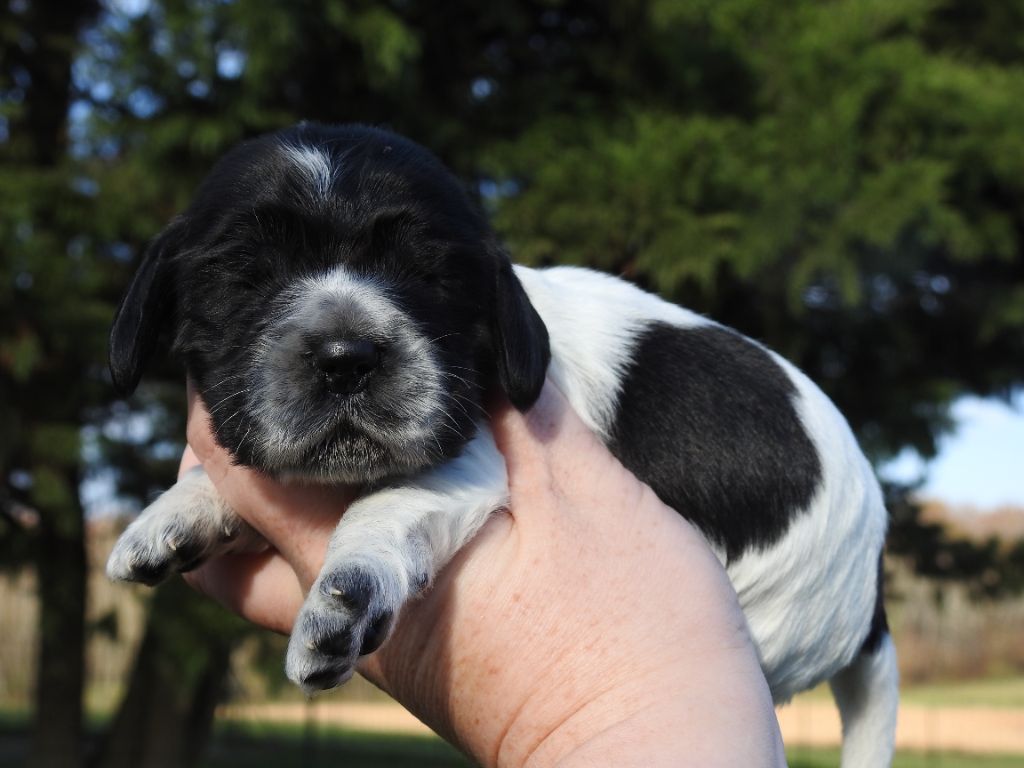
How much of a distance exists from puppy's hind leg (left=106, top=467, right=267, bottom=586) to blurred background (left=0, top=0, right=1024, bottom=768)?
5.63 meters

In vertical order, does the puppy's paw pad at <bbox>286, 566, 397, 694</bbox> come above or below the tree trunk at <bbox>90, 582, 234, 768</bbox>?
above

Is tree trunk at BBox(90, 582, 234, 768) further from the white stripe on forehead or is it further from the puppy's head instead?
the white stripe on forehead

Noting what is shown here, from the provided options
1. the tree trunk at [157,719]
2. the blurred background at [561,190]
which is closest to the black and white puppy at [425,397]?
the blurred background at [561,190]

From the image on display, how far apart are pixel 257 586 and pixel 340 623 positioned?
2.81 feet

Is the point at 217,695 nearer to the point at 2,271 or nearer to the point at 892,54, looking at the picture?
the point at 2,271

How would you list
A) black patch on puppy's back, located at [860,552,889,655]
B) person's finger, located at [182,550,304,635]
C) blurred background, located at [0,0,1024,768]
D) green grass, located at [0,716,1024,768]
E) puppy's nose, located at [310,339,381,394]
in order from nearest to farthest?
puppy's nose, located at [310,339,381,394]
person's finger, located at [182,550,304,635]
black patch on puppy's back, located at [860,552,889,655]
blurred background, located at [0,0,1024,768]
green grass, located at [0,716,1024,768]

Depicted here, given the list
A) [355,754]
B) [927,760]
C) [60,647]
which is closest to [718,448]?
[60,647]

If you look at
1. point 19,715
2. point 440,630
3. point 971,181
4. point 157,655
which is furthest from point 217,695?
point 19,715

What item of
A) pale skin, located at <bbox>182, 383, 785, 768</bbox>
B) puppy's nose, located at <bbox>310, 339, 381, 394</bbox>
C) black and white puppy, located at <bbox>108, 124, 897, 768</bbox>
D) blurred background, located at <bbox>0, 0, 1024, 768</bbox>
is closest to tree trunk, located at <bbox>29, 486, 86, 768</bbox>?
blurred background, located at <bbox>0, 0, 1024, 768</bbox>

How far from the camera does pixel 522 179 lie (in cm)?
912

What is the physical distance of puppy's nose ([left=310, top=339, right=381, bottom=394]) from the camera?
2227 mm

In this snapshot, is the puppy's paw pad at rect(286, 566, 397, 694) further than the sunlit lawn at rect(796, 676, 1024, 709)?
No

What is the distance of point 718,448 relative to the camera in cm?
286

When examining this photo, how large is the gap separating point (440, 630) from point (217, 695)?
919 cm
